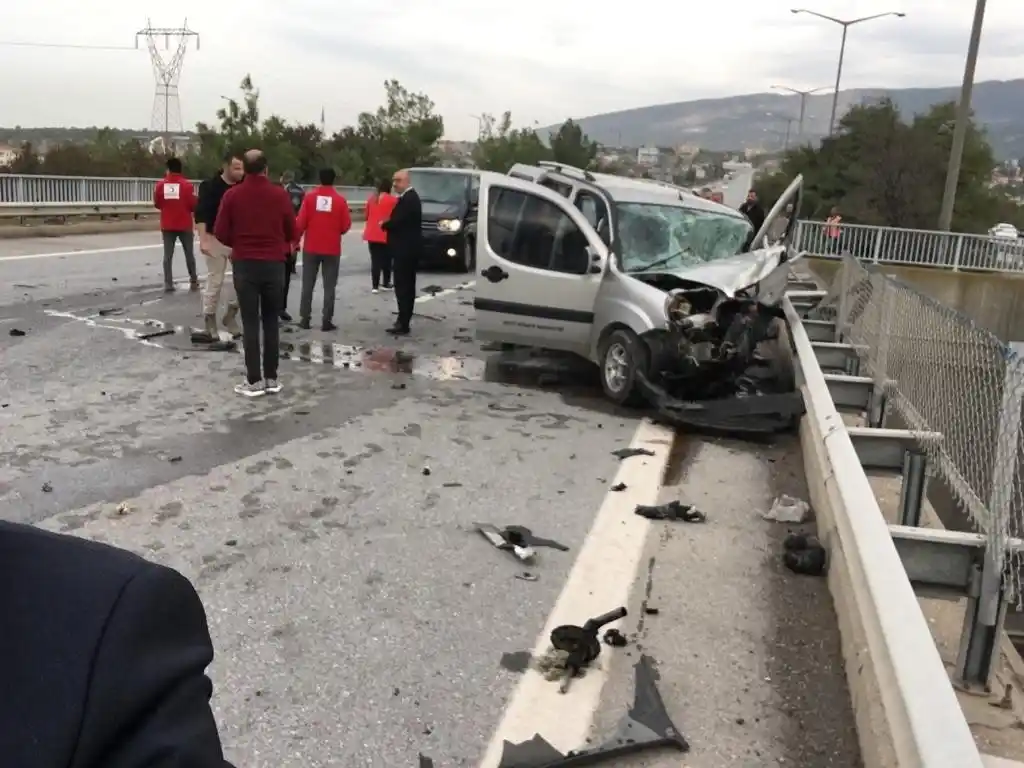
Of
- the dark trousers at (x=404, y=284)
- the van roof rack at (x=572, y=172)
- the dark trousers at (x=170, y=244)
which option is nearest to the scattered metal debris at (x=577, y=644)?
the van roof rack at (x=572, y=172)

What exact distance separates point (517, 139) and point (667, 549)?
200 feet

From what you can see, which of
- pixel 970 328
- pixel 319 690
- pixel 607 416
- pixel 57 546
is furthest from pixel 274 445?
pixel 57 546

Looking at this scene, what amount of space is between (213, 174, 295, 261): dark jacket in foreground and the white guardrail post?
4854 millimetres

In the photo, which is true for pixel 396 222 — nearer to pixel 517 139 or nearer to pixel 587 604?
pixel 587 604

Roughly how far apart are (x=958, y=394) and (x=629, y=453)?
235 cm

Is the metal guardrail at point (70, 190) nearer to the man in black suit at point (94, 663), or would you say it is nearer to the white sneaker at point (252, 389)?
the white sneaker at point (252, 389)

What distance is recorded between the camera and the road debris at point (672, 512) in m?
5.96

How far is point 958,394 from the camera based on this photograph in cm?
593

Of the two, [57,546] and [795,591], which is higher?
[57,546]

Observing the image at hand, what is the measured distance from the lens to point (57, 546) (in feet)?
3.85

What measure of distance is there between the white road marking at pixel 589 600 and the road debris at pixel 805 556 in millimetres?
767

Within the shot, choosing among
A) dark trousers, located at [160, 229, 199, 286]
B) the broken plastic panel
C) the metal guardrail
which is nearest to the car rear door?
dark trousers, located at [160, 229, 199, 286]

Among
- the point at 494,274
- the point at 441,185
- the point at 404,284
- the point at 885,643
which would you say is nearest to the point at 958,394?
the point at 885,643

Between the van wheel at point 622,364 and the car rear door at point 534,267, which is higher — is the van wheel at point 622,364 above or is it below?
below
